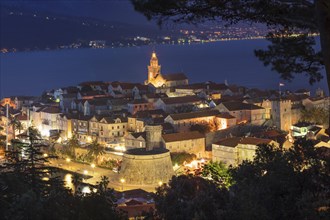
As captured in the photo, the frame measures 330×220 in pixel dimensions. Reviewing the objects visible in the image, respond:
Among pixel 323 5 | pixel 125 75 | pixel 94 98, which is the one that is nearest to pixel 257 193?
pixel 323 5

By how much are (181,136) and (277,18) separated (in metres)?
17.8

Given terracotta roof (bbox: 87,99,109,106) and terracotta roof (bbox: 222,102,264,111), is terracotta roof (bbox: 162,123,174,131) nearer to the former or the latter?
terracotta roof (bbox: 222,102,264,111)

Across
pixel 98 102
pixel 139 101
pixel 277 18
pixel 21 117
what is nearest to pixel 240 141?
pixel 139 101

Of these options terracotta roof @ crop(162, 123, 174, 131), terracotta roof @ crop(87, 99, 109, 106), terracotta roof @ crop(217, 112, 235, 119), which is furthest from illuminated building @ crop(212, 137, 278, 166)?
terracotta roof @ crop(87, 99, 109, 106)

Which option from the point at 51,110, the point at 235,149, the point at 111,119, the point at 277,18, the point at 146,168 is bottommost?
the point at 146,168

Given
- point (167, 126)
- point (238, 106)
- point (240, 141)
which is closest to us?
point (240, 141)

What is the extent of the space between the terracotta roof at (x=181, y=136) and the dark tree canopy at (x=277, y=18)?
16704 millimetres

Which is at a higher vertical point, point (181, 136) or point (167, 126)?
point (167, 126)

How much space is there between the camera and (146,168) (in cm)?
2150

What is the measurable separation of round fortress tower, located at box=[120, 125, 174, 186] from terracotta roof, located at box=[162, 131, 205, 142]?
2162 mm

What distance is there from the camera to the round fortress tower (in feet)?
70.3

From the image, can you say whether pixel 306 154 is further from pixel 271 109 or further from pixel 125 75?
pixel 125 75

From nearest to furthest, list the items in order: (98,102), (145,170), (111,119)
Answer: (145,170), (111,119), (98,102)

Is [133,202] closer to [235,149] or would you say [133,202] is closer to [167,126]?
[235,149]
